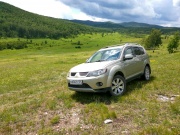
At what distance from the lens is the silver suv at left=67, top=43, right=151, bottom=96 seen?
847 cm

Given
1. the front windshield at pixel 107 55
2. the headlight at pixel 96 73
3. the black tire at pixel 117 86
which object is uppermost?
the front windshield at pixel 107 55

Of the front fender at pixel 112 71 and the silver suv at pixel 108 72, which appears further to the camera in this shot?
the front fender at pixel 112 71

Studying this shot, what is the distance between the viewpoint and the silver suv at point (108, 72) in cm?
847

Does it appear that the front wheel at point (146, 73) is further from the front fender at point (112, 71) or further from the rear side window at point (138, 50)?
the front fender at point (112, 71)

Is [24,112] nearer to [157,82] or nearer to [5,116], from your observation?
[5,116]

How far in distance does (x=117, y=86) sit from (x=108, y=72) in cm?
96

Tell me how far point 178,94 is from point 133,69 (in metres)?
2.59

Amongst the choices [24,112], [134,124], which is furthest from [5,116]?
[134,124]

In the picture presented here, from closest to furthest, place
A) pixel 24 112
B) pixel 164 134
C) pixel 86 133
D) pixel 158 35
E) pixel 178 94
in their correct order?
pixel 164 134
pixel 86 133
pixel 24 112
pixel 178 94
pixel 158 35

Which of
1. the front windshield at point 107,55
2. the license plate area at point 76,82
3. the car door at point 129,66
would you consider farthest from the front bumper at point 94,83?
the car door at point 129,66

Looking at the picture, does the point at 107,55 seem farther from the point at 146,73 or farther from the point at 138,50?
the point at 146,73

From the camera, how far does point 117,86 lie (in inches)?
362

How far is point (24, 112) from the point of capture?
855 centimetres

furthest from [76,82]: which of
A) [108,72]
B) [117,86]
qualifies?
[117,86]
